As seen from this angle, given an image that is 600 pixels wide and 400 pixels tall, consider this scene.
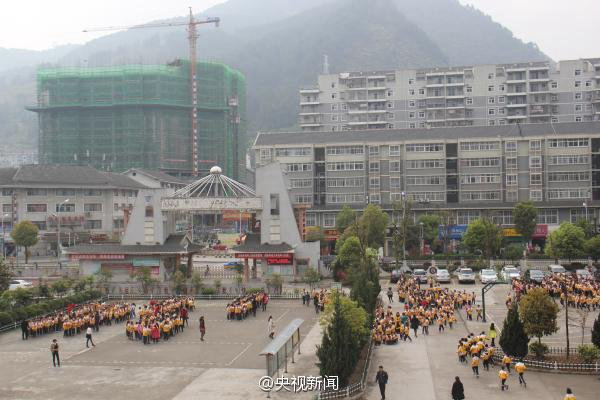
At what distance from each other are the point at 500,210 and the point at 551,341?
157 feet

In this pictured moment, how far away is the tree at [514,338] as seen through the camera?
24.9 metres

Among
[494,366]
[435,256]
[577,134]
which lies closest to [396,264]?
[435,256]

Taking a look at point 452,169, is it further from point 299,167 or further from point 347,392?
point 347,392

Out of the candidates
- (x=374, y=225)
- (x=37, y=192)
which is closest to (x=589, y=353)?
(x=374, y=225)

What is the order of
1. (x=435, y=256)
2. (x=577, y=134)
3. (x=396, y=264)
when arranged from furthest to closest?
(x=577, y=134), (x=435, y=256), (x=396, y=264)

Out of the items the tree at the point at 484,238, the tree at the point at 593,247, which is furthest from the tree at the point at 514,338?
the tree at the point at 484,238

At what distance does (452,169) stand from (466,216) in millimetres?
5498

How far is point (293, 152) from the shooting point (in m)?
82.5

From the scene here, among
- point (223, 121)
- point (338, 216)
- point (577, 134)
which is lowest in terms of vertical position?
point (338, 216)

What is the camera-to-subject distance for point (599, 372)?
24031 millimetres

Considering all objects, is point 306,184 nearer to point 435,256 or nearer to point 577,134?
point 435,256

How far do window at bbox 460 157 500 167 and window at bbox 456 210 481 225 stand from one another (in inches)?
203

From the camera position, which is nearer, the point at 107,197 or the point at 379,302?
the point at 379,302

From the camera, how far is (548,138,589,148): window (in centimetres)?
7606
